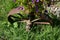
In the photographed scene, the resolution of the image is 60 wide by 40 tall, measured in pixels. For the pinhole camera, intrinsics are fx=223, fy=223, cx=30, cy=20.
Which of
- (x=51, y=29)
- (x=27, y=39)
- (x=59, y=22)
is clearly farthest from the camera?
(x=59, y=22)

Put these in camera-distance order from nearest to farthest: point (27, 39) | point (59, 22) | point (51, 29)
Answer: point (27, 39) < point (51, 29) < point (59, 22)

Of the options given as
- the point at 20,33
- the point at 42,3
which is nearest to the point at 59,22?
the point at 42,3

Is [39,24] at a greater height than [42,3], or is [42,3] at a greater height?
[42,3]

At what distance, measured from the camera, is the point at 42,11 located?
160 inches

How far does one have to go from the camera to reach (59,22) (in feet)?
14.0

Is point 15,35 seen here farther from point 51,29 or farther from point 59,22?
point 59,22

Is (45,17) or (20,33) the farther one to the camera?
(45,17)

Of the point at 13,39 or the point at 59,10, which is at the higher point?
the point at 59,10

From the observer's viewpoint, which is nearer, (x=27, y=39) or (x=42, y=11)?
(x=27, y=39)

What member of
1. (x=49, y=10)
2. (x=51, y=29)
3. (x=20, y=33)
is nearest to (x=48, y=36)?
(x=51, y=29)

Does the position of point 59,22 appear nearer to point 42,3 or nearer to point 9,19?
point 42,3

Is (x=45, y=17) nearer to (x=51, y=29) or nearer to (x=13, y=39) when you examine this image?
(x=51, y=29)

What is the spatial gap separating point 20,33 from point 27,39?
0.71ft

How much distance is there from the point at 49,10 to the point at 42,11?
42 centimetres
